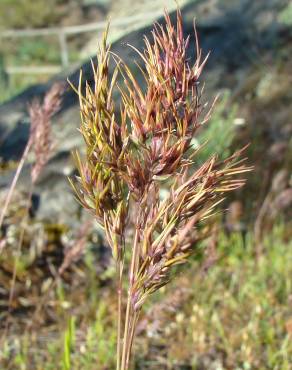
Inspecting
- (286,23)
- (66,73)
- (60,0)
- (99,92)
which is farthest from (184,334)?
(60,0)

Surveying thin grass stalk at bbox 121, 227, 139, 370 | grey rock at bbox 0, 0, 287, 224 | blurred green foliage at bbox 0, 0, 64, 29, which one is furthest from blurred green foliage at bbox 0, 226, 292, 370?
blurred green foliage at bbox 0, 0, 64, 29

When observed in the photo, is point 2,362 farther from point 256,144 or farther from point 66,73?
point 66,73

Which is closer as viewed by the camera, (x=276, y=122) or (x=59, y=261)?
(x=59, y=261)

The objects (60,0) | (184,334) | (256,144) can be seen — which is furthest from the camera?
(60,0)

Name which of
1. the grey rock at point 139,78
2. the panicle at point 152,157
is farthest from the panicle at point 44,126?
the grey rock at point 139,78

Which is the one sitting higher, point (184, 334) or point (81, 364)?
point (184, 334)

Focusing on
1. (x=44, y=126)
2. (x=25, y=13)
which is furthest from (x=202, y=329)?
(x=25, y=13)

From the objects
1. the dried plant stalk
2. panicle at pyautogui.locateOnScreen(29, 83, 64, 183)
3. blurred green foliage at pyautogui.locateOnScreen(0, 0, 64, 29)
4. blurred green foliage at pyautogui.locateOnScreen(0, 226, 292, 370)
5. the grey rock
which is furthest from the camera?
blurred green foliage at pyautogui.locateOnScreen(0, 0, 64, 29)

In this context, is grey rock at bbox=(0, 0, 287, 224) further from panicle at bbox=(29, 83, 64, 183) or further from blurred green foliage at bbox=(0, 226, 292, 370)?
panicle at bbox=(29, 83, 64, 183)

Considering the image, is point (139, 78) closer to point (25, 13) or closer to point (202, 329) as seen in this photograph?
point (202, 329)
